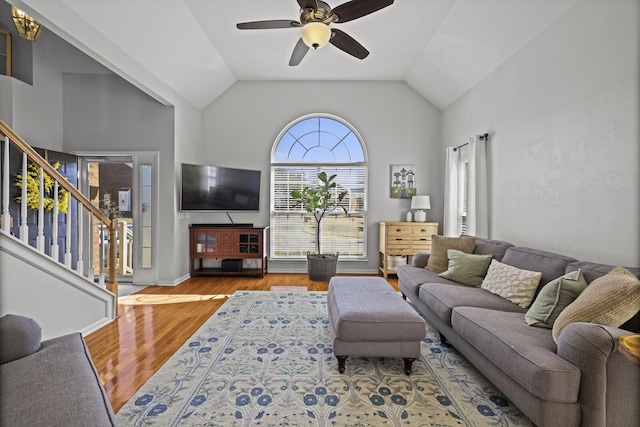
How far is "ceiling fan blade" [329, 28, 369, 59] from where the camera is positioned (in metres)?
2.92

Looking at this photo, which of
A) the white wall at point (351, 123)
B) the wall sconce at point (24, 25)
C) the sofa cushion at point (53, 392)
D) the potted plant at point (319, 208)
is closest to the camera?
the sofa cushion at point (53, 392)

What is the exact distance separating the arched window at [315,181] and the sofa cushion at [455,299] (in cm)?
285

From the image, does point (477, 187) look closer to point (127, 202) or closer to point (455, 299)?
point (455, 299)

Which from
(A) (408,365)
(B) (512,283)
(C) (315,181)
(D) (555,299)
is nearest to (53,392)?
(A) (408,365)

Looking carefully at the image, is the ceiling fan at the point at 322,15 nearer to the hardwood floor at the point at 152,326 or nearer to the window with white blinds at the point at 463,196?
the hardwood floor at the point at 152,326

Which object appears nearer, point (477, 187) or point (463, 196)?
point (477, 187)

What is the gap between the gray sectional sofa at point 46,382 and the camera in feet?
3.54

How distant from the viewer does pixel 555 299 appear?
6.98 ft

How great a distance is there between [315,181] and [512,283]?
3797mm

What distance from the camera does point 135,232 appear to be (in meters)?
4.95

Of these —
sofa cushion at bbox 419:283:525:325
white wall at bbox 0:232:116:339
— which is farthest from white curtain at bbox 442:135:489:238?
white wall at bbox 0:232:116:339

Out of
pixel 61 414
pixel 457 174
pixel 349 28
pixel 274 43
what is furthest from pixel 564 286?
pixel 274 43

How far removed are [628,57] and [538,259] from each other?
1588mm

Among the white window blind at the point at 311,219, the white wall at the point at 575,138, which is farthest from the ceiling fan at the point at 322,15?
the white window blind at the point at 311,219
